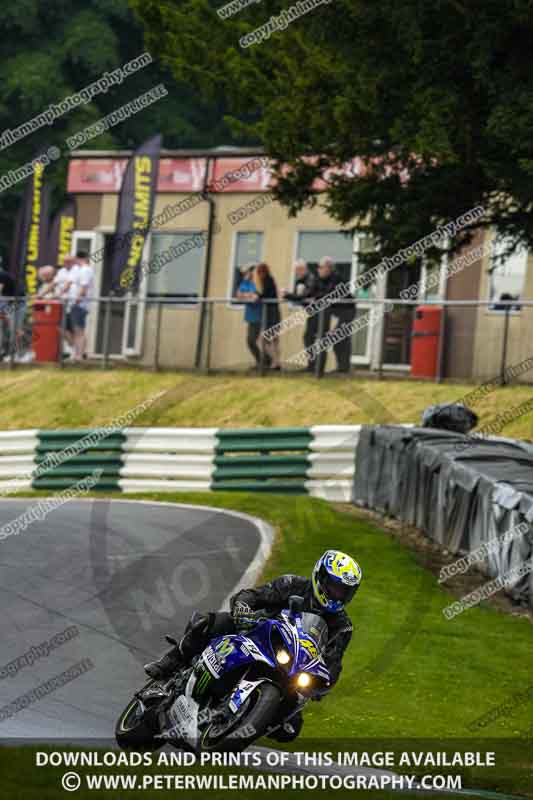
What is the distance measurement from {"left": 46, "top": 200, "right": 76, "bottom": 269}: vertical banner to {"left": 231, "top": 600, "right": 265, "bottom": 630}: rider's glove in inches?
1075

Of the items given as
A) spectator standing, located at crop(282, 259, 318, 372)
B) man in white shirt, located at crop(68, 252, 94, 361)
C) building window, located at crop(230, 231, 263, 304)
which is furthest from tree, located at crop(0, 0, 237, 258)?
spectator standing, located at crop(282, 259, 318, 372)

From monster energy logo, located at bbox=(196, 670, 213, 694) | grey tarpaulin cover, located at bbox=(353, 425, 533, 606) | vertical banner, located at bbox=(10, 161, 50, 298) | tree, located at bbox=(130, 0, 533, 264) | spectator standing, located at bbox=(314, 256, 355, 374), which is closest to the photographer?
monster energy logo, located at bbox=(196, 670, 213, 694)

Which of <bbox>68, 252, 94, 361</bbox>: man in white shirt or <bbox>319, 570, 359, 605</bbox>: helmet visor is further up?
<bbox>68, 252, 94, 361</bbox>: man in white shirt

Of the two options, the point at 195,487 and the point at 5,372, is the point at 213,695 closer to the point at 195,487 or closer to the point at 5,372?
the point at 195,487

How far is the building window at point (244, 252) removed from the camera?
3338 cm

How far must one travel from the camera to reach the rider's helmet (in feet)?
32.8

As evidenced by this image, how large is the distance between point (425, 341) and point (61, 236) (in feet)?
45.7

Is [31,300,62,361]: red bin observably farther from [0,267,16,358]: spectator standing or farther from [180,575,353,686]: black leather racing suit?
[180,575,353,686]: black leather racing suit

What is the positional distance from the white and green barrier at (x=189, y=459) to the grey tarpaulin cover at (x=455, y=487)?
0.73 meters

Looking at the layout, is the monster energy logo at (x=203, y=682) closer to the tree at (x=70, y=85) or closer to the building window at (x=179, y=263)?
the building window at (x=179, y=263)

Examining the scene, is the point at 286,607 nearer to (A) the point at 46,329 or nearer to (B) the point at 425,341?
(B) the point at 425,341

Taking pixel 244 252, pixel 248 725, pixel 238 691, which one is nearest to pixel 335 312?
pixel 244 252

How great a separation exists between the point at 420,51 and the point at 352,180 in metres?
3.15

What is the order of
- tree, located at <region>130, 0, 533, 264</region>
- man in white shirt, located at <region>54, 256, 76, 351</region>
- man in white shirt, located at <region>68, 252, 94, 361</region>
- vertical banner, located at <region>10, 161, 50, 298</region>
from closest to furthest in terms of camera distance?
tree, located at <region>130, 0, 533, 264</region> → man in white shirt, located at <region>68, 252, 94, 361</region> → man in white shirt, located at <region>54, 256, 76, 351</region> → vertical banner, located at <region>10, 161, 50, 298</region>
